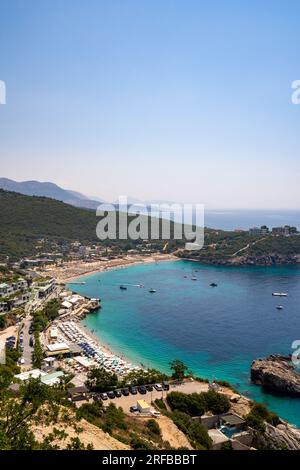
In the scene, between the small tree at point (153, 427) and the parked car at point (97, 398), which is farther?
the parked car at point (97, 398)

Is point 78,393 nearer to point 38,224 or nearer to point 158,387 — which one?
point 158,387

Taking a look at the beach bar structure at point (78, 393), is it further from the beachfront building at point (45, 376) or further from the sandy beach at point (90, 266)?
the sandy beach at point (90, 266)

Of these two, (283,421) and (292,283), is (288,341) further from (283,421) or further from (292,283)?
(292,283)

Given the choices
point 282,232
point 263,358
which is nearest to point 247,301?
point 263,358

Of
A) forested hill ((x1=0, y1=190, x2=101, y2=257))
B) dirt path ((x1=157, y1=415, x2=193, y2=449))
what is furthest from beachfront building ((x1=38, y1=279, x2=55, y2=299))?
dirt path ((x1=157, y1=415, x2=193, y2=449))

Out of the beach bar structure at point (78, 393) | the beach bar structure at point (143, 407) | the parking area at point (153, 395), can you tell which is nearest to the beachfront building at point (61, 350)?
the beach bar structure at point (78, 393)

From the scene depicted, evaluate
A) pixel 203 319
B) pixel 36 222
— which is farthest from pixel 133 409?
pixel 36 222

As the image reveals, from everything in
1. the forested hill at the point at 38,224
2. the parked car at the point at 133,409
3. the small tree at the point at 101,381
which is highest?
the forested hill at the point at 38,224
